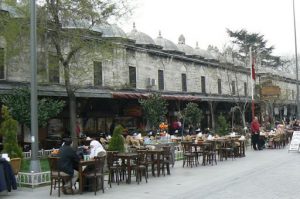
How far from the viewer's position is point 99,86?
2627 centimetres

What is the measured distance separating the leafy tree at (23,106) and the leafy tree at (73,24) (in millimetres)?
1042

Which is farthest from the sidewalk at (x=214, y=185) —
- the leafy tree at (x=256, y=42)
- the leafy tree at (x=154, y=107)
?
the leafy tree at (x=256, y=42)

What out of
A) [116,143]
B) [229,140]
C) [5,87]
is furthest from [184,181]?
[5,87]

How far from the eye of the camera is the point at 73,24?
1877 cm

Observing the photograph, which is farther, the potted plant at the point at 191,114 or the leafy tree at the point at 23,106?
the potted plant at the point at 191,114

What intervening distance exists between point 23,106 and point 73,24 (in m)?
4.16

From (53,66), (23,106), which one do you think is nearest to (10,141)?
(23,106)

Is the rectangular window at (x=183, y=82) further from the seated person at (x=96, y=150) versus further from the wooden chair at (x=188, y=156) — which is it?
the seated person at (x=96, y=150)

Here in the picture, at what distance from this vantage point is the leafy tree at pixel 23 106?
1855 centimetres

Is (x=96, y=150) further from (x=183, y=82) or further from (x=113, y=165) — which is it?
(x=183, y=82)

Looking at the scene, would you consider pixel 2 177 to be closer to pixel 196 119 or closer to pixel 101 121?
pixel 101 121

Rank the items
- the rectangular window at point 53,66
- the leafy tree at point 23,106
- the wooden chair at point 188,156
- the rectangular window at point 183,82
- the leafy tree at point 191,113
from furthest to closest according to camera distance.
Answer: the rectangular window at point 183,82 → the leafy tree at point 191,113 → the rectangular window at point 53,66 → the leafy tree at point 23,106 → the wooden chair at point 188,156

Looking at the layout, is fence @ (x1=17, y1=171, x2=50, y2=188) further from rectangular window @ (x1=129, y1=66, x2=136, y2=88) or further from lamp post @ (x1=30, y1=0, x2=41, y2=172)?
rectangular window @ (x1=129, y1=66, x2=136, y2=88)

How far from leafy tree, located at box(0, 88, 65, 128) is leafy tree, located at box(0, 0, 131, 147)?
1042 millimetres
